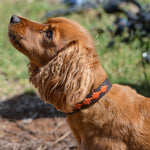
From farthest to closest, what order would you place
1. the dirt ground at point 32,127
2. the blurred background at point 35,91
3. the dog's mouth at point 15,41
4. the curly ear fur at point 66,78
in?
the blurred background at point 35,91 < the dirt ground at point 32,127 < the dog's mouth at point 15,41 < the curly ear fur at point 66,78

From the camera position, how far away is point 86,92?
237cm

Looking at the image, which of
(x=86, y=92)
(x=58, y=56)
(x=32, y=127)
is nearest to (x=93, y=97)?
(x=86, y=92)

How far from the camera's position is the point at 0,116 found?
4.27 meters

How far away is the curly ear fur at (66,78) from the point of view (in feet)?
7.76

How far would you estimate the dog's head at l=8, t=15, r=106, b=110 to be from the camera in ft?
7.90

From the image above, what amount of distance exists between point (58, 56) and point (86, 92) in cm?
49

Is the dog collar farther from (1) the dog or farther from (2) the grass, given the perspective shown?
(2) the grass

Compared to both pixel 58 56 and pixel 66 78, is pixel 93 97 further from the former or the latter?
pixel 58 56

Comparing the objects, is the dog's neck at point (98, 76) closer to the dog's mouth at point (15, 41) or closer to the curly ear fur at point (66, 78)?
the curly ear fur at point (66, 78)

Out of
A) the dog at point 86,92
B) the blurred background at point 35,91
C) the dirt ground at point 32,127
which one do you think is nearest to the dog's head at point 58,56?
the dog at point 86,92

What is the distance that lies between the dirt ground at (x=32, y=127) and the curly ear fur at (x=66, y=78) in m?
1.30

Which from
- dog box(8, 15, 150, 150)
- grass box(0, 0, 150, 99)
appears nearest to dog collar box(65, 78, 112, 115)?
dog box(8, 15, 150, 150)

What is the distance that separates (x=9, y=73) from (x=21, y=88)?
0.57m

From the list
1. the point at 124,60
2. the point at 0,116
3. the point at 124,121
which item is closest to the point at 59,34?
the point at 124,121
